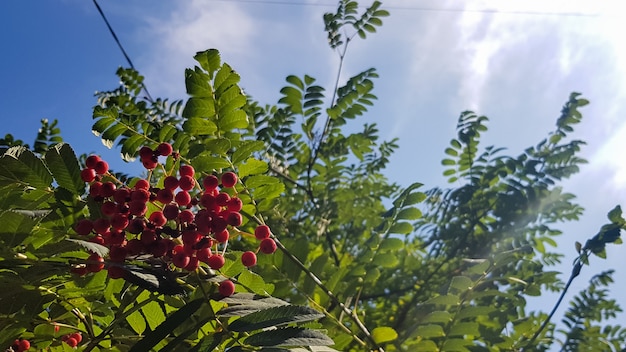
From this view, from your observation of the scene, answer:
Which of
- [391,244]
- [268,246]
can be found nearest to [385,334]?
[391,244]

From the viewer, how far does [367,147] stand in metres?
3.31

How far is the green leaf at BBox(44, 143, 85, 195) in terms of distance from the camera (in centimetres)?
107

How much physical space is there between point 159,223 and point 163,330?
24 cm

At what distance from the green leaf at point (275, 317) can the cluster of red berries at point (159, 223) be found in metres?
0.08

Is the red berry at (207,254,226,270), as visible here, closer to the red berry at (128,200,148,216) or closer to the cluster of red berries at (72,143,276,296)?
the cluster of red berries at (72,143,276,296)

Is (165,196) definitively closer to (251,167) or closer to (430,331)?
(251,167)

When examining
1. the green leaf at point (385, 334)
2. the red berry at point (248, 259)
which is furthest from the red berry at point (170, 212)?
the green leaf at point (385, 334)

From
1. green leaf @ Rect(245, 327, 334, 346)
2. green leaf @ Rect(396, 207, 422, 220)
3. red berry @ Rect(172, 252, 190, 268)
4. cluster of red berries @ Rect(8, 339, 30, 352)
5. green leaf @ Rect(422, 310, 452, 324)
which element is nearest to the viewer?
green leaf @ Rect(245, 327, 334, 346)

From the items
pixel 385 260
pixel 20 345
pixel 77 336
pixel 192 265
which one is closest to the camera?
pixel 192 265

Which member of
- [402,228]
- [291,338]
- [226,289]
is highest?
[402,228]

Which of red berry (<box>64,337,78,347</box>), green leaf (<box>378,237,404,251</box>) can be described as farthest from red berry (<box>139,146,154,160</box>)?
green leaf (<box>378,237,404,251</box>)

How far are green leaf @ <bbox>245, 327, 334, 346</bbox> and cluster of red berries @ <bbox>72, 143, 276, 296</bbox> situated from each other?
12 centimetres

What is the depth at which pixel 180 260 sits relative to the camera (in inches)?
39.6

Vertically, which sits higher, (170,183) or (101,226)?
(170,183)
